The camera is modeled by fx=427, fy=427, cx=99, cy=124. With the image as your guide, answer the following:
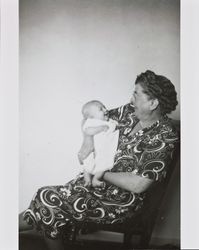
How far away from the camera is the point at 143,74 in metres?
1.49

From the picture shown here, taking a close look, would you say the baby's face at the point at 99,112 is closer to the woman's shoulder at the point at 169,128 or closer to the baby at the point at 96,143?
the baby at the point at 96,143

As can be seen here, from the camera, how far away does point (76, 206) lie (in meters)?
1.50

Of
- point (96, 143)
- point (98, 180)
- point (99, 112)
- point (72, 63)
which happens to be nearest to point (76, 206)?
point (98, 180)

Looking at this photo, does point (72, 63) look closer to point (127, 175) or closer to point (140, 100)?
point (140, 100)

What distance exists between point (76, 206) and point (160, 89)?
50 centimetres

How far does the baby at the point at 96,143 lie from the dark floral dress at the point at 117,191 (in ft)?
0.07

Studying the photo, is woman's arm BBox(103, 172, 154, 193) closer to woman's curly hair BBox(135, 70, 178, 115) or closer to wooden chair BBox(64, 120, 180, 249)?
wooden chair BBox(64, 120, 180, 249)

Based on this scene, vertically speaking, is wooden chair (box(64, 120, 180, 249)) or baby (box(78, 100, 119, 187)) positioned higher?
baby (box(78, 100, 119, 187))

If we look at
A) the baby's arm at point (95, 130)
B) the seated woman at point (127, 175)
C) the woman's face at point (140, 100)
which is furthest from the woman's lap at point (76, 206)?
the woman's face at point (140, 100)

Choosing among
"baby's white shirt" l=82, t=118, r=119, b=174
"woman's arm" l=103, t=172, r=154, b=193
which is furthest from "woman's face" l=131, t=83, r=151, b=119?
"woman's arm" l=103, t=172, r=154, b=193

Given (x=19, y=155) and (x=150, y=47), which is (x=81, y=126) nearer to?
(x=19, y=155)

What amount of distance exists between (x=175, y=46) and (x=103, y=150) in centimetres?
44

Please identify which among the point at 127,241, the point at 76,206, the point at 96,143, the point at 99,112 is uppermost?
the point at 99,112

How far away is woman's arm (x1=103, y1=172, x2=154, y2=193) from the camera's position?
1.47 metres
